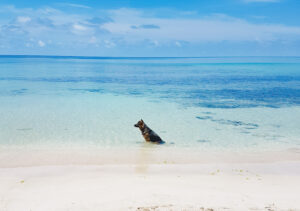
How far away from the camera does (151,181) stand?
845 centimetres

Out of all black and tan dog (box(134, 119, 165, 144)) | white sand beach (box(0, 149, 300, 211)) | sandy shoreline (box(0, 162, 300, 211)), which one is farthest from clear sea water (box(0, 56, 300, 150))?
sandy shoreline (box(0, 162, 300, 211))

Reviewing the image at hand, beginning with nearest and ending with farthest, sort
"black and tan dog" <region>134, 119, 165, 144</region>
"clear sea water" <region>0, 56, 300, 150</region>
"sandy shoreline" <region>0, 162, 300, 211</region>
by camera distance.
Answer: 1. "sandy shoreline" <region>0, 162, 300, 211</region>
2. "black and tan dog" <region>134, 119, 165, 144</region>
3. "clear sea water" <region>0, 56, 300, 150</region>

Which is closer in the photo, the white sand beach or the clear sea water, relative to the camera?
the white sand beach

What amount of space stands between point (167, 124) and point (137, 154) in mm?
5494

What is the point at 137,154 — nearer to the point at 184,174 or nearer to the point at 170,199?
the point at 184,174

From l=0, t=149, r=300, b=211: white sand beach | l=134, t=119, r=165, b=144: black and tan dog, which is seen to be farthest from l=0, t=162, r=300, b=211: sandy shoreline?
l=134, t=119, r=165, b=144: black and tan dog

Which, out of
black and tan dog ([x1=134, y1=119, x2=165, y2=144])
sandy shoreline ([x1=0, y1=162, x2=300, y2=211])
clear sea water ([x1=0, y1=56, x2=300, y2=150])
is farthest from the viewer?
clear sea water ([x1=0, y1=56, x2=300, y2=150])

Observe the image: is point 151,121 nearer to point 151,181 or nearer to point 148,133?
point 148,133

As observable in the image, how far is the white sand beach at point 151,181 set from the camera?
6.73 meters

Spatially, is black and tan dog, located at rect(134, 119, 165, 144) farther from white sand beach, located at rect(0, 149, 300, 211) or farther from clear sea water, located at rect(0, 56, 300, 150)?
white sand beach, located at rect(0, 149, 300, 211)

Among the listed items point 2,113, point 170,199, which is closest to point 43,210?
point 170,199

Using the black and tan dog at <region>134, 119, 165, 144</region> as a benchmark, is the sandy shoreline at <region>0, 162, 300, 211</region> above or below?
below

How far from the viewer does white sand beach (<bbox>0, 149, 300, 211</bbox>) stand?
22.1 ft

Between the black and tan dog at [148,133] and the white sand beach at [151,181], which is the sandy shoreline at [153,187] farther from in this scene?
the black and tan dog at [148,133]
